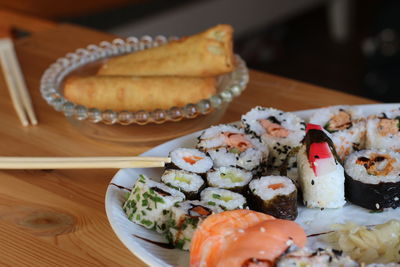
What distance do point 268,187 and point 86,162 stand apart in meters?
0.36

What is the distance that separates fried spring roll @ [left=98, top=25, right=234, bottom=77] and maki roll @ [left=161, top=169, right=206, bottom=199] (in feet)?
1.44

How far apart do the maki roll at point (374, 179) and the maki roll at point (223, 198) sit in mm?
Answer: 209

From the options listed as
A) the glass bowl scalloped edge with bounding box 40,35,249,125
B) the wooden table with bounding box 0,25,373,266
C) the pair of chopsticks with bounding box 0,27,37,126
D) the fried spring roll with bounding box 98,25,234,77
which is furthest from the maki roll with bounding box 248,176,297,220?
the pair of chopsticks with bounding box 0,27,37,126

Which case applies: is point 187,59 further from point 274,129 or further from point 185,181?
point 185,181

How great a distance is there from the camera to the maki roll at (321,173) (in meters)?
1.04

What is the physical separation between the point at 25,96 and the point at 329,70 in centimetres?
291

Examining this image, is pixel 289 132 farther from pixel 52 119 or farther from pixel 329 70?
pixel 329 70

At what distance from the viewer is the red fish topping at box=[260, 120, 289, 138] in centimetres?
118

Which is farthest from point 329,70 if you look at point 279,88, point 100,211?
point 100,211

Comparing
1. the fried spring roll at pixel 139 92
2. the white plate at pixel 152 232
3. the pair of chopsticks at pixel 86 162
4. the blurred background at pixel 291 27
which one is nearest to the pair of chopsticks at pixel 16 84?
the fried spring roll at pixel 139 92

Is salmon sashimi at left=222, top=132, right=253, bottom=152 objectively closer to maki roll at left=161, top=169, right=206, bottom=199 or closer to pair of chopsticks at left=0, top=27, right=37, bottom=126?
maki roll at left=161, top=169, right=206, bottom=199

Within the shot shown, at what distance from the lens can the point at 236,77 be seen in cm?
145

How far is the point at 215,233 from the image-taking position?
0.85 metres

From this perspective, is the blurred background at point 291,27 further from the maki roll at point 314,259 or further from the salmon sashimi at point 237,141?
the maki roll at point 314,259
